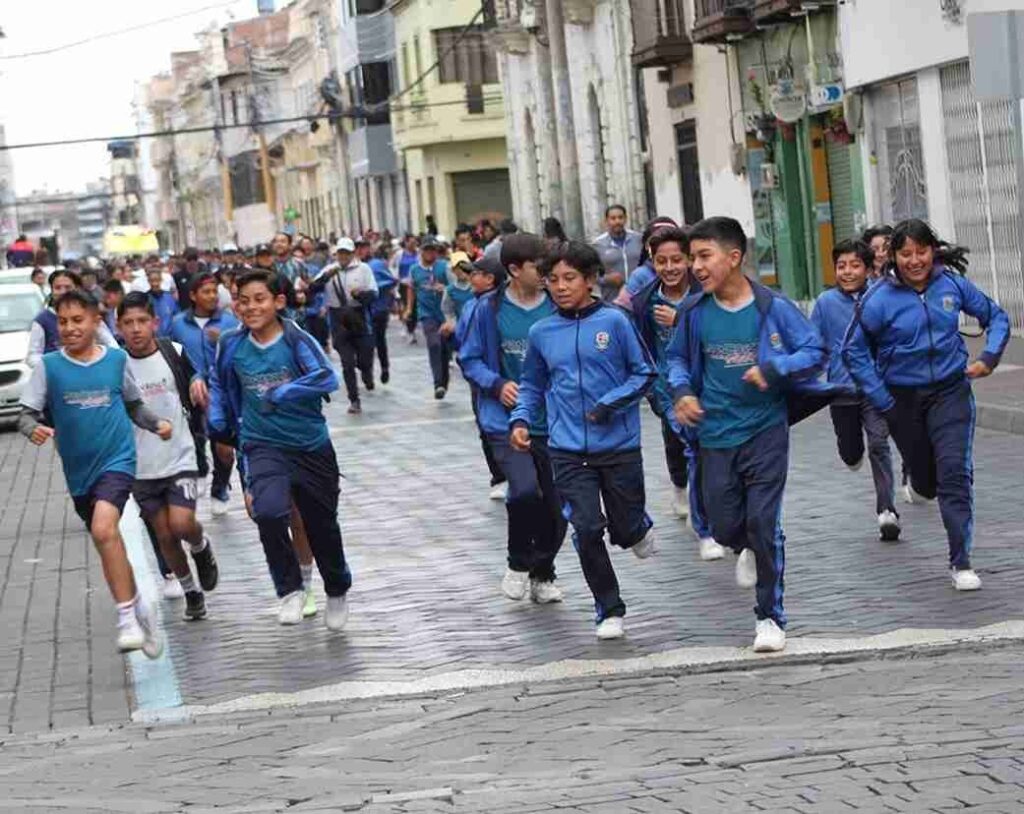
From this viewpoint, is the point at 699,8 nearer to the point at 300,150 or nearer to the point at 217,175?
the point at 300,150

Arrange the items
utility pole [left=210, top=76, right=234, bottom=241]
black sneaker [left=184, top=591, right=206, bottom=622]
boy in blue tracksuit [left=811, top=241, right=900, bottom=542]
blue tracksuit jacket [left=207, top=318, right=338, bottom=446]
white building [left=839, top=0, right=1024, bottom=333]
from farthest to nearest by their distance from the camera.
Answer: utility pole [left=210, top=76, right=234, bottom=241], white building [left=839, top=0, right=1024, bottom=333], boy in blue tracksuit [left=811, top=241, right=900, bottom=542], black sneaker [left=184, top=591, right=206, bottom=622], blue tracksuit jacket [left=207, top=318, right=338, bottom=446]

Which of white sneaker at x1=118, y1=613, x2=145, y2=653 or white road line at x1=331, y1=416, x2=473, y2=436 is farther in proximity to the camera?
white road line at x1=331, y1=416, x2=473, y2=436

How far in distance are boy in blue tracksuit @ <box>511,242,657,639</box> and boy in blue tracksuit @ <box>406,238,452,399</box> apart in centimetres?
1468

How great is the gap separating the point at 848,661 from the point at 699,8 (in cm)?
2748

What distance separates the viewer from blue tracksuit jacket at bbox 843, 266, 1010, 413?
34.8ft

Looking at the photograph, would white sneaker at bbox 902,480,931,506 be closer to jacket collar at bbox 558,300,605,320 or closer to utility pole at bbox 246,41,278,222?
jacket collar at bbox 558,300,605,320

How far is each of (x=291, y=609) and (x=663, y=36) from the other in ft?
89.8

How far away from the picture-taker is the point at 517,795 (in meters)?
7.07

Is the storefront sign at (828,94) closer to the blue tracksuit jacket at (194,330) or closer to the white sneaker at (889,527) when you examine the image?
the blue tracksuit jacket at (194,330)

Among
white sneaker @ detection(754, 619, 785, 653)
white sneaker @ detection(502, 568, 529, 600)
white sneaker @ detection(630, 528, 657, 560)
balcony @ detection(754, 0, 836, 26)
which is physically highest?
balcony @ detection(754, 0, 836, 26)

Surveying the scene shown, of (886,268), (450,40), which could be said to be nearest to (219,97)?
(450,40)

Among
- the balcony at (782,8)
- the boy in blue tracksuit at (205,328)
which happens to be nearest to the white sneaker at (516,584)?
the boy in blue tracksuit at (205,328)

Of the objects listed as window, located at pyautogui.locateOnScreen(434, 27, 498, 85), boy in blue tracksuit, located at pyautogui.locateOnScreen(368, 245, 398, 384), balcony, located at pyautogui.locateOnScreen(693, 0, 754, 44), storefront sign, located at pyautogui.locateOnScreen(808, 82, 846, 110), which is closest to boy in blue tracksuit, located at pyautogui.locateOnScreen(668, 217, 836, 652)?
boy in blue tracksuit, located at pyautogui.locateOnScreen(368, 245, 398, 384)

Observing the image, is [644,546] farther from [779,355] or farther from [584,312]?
[779,355]
